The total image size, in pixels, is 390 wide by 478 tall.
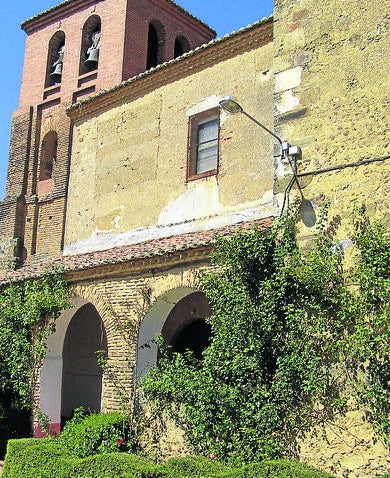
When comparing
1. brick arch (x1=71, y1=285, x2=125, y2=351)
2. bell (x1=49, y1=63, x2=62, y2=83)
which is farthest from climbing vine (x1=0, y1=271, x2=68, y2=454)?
bell (x1=49, y1=63, x2=62, y2=83)

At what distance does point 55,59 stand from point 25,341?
8.92m

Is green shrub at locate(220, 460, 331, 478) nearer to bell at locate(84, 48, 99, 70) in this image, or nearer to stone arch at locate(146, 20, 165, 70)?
bell at locate(84, 48, 99, 70)

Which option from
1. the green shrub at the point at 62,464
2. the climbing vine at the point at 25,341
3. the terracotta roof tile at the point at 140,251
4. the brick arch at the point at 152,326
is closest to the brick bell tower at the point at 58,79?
the terracotta roof tile at the point at 140,251

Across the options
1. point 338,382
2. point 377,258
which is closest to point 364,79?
point 377,258

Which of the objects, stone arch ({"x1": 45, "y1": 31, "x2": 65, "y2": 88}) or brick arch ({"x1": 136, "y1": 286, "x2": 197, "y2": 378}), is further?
stone arch ({"x1": 45, "y1": 31, "x2": 65, "y2": 88})

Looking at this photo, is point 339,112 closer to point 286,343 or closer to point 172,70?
point 286,343

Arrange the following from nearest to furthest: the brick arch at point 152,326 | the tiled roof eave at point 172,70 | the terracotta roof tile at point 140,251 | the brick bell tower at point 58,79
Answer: the terracotta roof tile at point 140,251, the brick arch at point 152,326, the tiled roof eave at point 172,70, the brick bell tower at point 58,79

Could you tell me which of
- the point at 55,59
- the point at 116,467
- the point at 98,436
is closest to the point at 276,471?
the point at 116,467

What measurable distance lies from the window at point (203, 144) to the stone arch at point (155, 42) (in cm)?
546

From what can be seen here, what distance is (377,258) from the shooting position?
8.31 m

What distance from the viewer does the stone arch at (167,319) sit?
38.0 feet

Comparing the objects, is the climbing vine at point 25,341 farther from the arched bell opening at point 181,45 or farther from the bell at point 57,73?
the arched bell opening at point 181,45

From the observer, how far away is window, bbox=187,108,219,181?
12988 mm

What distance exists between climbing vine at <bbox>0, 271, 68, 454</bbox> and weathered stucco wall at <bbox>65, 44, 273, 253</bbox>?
1.90 meters
